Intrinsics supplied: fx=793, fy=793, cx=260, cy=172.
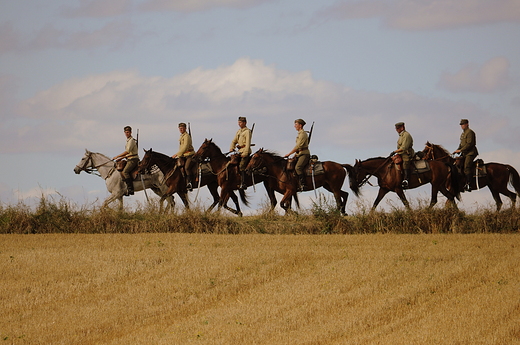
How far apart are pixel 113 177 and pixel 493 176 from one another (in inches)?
498

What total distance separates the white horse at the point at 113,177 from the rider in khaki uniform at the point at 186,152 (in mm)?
879

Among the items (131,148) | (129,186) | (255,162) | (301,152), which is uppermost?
(131,148)

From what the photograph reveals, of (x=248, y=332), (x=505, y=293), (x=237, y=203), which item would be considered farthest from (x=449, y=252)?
(x=237, y=203)

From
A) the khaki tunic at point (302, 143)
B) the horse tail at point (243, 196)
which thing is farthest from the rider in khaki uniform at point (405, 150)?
the horse tail at point (243, 196)

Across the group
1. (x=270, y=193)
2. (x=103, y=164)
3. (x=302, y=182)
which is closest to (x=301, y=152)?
(x=302, y=182)

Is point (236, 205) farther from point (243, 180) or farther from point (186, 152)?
point (186, 152)

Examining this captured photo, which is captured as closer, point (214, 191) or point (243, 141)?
point (243, 141)

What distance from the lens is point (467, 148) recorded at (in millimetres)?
25703

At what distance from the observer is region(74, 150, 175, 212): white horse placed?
26314mm

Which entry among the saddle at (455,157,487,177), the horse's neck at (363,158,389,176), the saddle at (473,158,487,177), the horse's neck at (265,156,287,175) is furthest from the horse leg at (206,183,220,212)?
the saddle at (473,158,487,177)

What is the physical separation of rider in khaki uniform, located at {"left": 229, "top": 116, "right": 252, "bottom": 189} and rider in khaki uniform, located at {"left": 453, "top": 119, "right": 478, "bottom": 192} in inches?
270

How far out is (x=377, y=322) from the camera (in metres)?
13.0

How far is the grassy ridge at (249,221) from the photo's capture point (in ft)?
71.9

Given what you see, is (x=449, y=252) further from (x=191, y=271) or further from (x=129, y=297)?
(x=129, y=297)
